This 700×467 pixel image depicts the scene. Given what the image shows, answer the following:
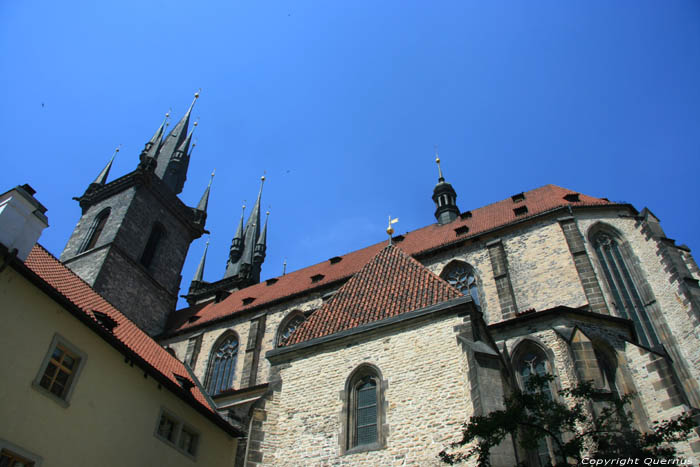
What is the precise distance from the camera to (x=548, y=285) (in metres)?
17.2

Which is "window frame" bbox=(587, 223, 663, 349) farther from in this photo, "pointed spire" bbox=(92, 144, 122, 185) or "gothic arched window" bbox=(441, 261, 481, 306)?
"pointed spire" bbox=(92, 144, 122, 185)

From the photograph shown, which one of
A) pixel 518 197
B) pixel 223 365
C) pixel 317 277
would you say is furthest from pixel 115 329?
pixel 518 197

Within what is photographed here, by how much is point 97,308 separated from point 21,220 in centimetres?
361

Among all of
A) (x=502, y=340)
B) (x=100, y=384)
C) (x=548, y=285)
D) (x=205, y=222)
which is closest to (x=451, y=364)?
(x=502, y=340)

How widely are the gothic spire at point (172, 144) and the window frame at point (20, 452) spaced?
26.1m

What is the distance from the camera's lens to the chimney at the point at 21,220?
9.75 m

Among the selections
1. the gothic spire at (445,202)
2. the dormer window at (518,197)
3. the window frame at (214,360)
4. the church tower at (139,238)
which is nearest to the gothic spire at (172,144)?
the church tower at (139,238)

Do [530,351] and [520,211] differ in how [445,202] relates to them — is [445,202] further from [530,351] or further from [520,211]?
[530,351]

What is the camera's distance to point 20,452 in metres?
8.25

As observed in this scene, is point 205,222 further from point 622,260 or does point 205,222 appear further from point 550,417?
point 550,417

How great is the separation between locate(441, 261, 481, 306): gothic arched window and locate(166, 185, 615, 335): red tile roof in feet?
3.67

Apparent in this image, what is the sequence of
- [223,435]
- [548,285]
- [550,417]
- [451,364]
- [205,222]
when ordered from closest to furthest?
[550,417] < [451,364] < [223,435] < [548,285] < [205,222]

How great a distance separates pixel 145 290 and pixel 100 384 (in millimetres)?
18023

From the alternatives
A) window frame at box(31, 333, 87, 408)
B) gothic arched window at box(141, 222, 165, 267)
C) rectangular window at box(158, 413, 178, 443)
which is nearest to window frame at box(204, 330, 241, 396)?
gothic arched window at box(141, 222, 165, 267)
